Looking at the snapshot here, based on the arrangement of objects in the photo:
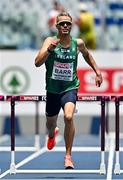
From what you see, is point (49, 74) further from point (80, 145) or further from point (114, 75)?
point (114, 75)

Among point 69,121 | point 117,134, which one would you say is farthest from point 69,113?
point 117,134

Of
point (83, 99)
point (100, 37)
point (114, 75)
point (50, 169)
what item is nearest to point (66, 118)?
point (83, 99)

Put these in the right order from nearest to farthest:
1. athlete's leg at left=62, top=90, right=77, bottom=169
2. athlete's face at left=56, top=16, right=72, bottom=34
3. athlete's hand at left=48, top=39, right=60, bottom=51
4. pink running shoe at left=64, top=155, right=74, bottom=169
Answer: athlete's hand at left=48, top=39, right=60, bottom=51 → athlete's face at left=56, top=16, right=72, bottom=34 → athlete's leg at left=62, top=90, right=77, bottom=169 → pink running shoe at left=64, top=155, right=74, bottom=169

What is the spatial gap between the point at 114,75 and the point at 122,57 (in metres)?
0.42

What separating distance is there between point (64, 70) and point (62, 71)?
0.03m

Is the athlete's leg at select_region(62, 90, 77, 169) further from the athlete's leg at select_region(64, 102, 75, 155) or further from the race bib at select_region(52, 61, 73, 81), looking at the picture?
the race bib at select_region(52, 61, 73, 81)

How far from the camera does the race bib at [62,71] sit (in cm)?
1138

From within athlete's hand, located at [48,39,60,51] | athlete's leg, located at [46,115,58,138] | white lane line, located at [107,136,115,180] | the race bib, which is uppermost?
athlete's hand, located at [48,39,60,51]

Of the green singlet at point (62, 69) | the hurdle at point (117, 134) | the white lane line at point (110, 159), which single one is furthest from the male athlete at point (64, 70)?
the white lane line at point (110, 159)

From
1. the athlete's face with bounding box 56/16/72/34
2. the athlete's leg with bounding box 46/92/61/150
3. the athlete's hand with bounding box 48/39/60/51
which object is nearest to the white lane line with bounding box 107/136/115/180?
the athlete's leg with bounding box 46/92/61/150

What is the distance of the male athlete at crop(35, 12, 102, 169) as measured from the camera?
440 inches

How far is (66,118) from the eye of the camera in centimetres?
1123

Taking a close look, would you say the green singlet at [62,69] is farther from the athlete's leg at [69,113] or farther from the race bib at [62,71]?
the athlete's leg at [69,113]

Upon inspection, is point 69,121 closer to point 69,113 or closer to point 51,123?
point 69,113
